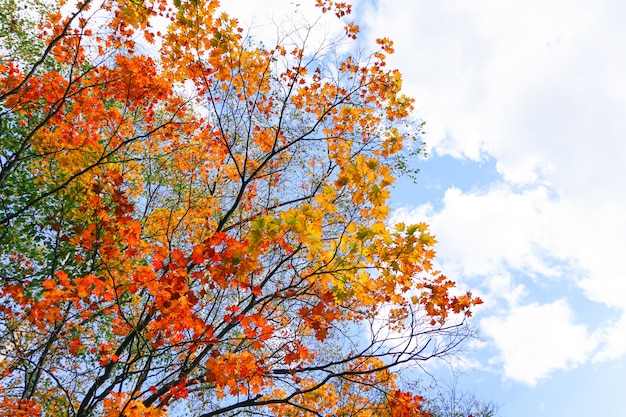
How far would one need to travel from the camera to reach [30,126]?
9359 millimetres

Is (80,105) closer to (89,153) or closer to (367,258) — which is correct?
(89,153)

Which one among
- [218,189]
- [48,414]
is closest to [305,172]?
[218,189]

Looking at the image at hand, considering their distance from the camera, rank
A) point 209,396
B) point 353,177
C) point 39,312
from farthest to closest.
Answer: point 209,396 < point 39,312 < point 353,177

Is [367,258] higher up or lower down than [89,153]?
lower down

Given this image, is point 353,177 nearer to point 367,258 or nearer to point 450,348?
point 367,258

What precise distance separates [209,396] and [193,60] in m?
5.63

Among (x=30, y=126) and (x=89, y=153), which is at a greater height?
(x=30, y=126)

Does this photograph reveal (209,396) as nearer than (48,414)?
Yes

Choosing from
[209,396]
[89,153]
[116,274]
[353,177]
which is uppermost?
[89,153]

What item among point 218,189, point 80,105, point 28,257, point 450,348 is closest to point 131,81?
point 80,105

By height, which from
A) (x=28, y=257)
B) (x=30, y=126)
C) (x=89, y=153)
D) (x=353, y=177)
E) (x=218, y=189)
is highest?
(x=30, y=126)

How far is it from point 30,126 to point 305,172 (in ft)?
21.2

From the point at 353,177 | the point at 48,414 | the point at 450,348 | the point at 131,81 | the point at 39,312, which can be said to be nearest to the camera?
the point at 353,177

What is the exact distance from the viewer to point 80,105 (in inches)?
305
